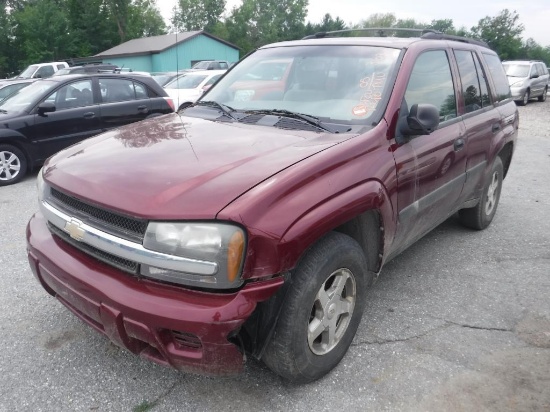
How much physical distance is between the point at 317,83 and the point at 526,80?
1828cm

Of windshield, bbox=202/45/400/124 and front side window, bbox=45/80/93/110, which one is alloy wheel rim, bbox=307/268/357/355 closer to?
windshield, bbox=202/45/400/124

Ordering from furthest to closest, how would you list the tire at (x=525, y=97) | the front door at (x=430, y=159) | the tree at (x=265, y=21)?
the tree at (x=265, y=21) < the tire at (x=525, y=97) < the front door at (x=430, y=159)

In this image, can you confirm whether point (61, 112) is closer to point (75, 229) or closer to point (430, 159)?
point (75, 229)

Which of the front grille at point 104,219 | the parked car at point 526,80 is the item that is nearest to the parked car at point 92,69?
the front grille at point 104,219

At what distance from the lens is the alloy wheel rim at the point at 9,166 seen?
6.87 metres

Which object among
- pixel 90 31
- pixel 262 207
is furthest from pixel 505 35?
pixel 262 207

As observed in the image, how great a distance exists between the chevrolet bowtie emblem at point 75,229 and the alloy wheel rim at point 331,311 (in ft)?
3.94

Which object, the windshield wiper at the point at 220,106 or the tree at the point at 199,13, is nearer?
the windshield wiper at the point at 220,106

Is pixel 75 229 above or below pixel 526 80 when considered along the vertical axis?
above

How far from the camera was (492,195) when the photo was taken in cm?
485

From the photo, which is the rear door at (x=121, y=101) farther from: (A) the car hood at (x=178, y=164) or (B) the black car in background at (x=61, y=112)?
(A) the car hood at (x=178, y=164)

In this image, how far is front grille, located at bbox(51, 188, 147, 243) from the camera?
6.81 ft

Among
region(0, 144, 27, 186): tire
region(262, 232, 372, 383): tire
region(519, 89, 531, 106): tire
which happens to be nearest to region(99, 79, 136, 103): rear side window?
region(0, 144, 27, 186): tire

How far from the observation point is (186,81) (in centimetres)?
1316
